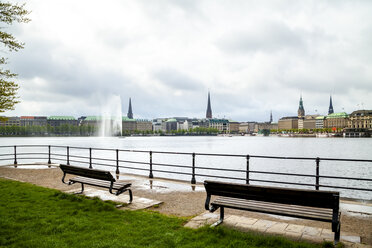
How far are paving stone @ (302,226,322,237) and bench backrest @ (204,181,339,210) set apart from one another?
1.13 m

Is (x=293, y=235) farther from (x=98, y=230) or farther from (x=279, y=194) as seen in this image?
(x=98, y=230)

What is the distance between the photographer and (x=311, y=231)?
6246 mm

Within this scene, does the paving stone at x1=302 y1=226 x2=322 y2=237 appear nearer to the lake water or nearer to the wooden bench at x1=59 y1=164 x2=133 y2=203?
the wooden bench at x1=59 y1=164 x2=133 y2=203

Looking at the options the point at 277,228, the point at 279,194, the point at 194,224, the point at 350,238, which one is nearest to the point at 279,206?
the point at 279,194

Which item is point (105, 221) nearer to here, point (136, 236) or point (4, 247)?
point (136, 236)

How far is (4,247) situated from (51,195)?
453cm

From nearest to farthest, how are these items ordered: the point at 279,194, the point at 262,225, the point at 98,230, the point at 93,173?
the point at 279,194
the point at 98,230
the point at 262,225
the point at 93,173

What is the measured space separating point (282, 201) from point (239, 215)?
87.9 inches

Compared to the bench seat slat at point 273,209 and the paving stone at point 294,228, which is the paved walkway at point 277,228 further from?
the bench seat slat at point 273,209

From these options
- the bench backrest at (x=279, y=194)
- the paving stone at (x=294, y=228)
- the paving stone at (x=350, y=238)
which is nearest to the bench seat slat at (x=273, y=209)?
the bench backrest at (x=279, y=194)

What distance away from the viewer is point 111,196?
988 centimetres

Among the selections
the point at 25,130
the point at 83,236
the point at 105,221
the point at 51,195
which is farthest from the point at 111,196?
the point at 25,130

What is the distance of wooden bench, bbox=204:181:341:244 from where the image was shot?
17.2 ft

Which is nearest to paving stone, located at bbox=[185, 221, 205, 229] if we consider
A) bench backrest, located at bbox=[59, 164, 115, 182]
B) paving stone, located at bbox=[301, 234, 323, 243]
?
paving stone, located at bbox=[301, 234, 323, 243]
